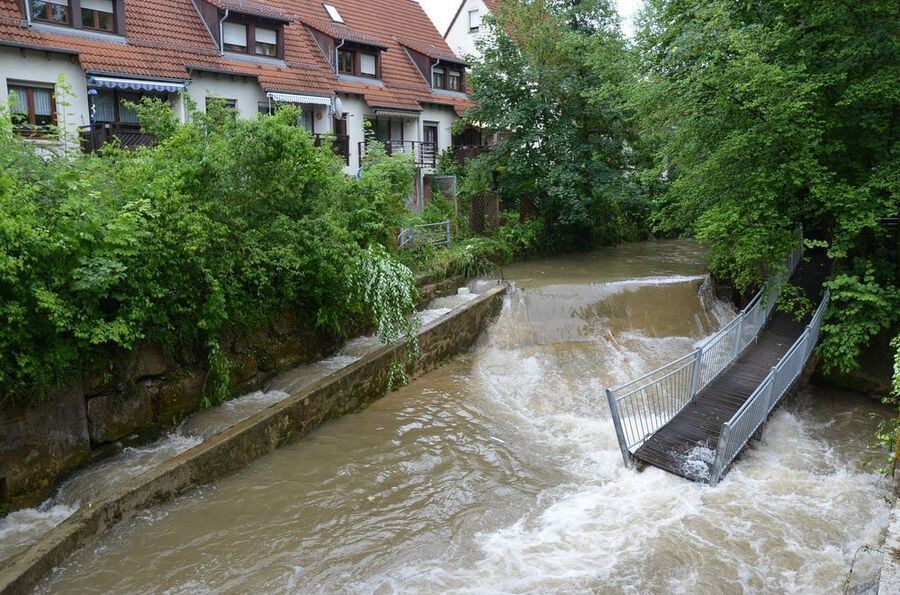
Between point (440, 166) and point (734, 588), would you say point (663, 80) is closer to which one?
point (734, 588)

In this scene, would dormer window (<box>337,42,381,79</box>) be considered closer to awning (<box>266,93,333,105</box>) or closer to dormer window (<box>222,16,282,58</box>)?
awning (<box>266,93,333,105</box>)

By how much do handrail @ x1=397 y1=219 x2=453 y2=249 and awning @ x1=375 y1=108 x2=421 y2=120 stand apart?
633 centimetres

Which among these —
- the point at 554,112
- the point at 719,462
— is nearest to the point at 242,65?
the point at 554,112

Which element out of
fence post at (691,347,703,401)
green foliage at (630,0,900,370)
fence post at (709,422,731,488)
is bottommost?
fence post at (709,422,731,488)

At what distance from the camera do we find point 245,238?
35.2 ft

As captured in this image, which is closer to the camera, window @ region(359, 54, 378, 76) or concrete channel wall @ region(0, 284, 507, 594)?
concrete channel wall @ region(0, 284, 507, 594)

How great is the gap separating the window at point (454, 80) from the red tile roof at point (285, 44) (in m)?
0.66

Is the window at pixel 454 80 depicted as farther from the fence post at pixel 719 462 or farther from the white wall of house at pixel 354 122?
the fence post at pixel 719 462

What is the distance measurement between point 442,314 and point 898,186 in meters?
9.48

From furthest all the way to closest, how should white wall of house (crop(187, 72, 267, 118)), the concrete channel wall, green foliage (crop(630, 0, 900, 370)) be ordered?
1. white wall of house (crop(187, 72, 267, 118))
2. green foliage (crop(630, 0, 900, 370))
3. the concrete channel wall

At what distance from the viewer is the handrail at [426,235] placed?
17.9 metres

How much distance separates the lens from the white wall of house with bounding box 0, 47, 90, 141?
49.2 ft

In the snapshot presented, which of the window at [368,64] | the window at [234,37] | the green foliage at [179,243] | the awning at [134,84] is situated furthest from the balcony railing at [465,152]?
the green foliage at [179,243]

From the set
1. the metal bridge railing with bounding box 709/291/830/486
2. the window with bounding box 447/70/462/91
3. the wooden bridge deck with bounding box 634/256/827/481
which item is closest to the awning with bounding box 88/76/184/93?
the window with bounding box 447/70/462/91
